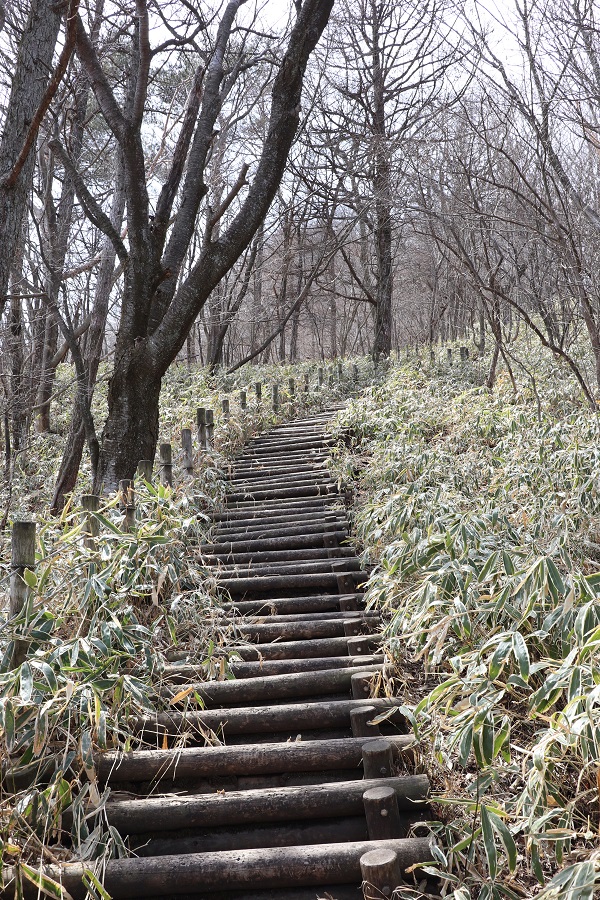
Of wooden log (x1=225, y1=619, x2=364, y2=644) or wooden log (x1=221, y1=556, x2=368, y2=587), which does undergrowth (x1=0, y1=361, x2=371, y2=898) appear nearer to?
wooden log (x1=225, y1=619, x2=364, y2=644)

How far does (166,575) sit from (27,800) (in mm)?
1687

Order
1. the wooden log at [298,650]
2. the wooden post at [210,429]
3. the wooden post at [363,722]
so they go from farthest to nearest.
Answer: the wooden post at [210,429] < the wooden log at [298,650] < the wooden post at [363,722]

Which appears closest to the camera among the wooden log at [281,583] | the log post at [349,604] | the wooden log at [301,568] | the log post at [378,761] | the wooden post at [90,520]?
the log post at [378,761]

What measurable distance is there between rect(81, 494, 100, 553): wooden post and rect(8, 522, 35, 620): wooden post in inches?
27.4

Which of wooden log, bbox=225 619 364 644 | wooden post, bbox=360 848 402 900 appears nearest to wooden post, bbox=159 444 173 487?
wooden log, bbox=225 619 364 644

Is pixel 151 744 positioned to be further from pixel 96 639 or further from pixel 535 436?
pixel 535 436

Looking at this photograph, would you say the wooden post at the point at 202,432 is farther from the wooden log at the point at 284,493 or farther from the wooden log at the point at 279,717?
the wooden log at the point at 279,717

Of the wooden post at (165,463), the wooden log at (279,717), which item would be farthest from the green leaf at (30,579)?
the wooden post at (165,463)

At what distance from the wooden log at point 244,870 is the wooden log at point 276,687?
108 centimetres

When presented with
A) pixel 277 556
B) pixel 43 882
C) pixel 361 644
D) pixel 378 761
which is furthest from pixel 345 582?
pixel 43 882

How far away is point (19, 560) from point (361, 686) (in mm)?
1832

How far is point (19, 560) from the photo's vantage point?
9.84 feet

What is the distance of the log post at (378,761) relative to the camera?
277cm

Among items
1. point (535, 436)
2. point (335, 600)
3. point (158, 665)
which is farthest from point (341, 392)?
point (158, 665)
